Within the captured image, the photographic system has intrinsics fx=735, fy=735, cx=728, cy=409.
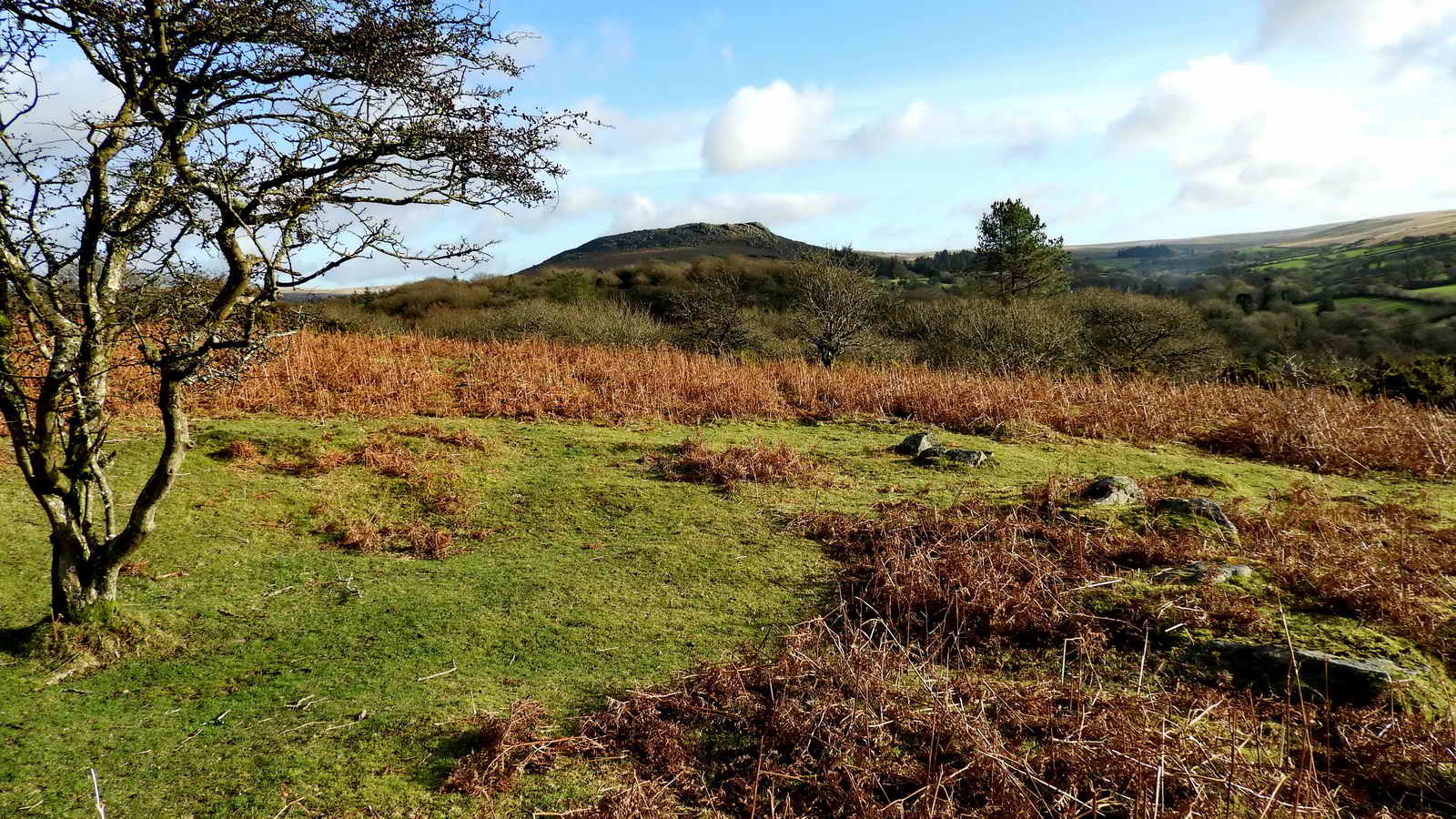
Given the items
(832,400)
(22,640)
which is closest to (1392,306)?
(832,400)

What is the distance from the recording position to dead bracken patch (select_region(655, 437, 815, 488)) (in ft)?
21.5

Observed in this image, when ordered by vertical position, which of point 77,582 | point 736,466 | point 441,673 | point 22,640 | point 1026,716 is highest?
point 77,582

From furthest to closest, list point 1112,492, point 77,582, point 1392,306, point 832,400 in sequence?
1. point 1392,306
2. point 832,400
3. point 1112,492
4. point 77,582

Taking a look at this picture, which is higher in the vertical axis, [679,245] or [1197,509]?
[679,245]

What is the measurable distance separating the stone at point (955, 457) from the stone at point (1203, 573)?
304 cm

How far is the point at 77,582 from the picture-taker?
3590mm

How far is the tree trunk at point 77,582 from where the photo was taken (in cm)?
348

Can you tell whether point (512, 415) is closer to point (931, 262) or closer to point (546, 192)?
point (546, 192)

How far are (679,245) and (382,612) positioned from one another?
55.8 m

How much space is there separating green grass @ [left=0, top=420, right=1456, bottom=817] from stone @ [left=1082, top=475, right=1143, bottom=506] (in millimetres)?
918

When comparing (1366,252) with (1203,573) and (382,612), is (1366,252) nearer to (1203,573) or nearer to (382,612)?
(1203,573)

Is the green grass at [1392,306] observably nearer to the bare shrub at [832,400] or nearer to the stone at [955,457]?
the bare shrub at [832,400]

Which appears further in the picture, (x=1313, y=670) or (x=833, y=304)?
(x=833, y=304)

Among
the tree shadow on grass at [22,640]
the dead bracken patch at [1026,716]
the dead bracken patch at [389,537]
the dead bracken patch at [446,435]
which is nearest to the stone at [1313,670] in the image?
the dead bracken patch at [1026,716]
